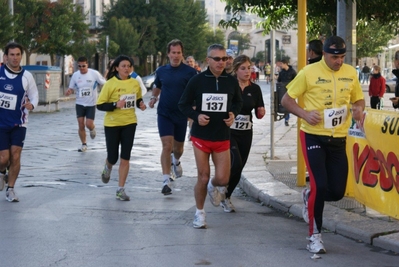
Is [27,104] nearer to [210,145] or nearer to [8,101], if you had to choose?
[8,101]

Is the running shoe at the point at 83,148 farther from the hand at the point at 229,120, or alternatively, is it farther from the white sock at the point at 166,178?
the hand at the point at 229,120

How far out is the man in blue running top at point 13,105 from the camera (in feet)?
32.4

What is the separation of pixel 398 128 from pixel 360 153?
0.94 meters

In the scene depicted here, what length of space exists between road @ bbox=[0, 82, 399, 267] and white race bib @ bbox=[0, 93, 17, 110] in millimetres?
1119

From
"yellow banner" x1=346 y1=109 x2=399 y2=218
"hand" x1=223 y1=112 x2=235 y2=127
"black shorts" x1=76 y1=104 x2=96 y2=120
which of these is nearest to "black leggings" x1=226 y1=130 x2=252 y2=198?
"hand" x1=223 y1=112 x2=235 y2=127

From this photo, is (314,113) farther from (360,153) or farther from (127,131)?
(127,131)

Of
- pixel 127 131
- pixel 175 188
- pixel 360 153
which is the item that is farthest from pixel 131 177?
pixel 360 153

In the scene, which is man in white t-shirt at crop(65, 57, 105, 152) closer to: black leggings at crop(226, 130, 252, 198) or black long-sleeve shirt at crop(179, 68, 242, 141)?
black leggings at crop(226, 130, 252, 198)

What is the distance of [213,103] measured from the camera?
8.20 meters

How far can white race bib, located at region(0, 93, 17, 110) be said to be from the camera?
986cm

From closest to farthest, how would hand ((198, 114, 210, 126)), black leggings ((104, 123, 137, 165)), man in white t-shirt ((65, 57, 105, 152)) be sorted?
hand ((198, 114, 210, 126)) → black leggings ((104, 123, 137, 165)) → man in white t-shirt ((65, 57, 105, 152))

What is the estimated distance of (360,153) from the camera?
9.06 metres

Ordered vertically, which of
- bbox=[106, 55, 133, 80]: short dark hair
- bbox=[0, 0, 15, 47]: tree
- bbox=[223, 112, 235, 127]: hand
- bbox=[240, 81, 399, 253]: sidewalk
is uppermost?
bbox=[0, 0, 15, 47]: tree

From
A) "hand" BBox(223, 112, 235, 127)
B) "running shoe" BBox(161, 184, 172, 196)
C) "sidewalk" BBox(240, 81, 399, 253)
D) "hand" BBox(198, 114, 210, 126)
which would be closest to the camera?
"sidewalk" BBox(240, 81, 399, 253)
